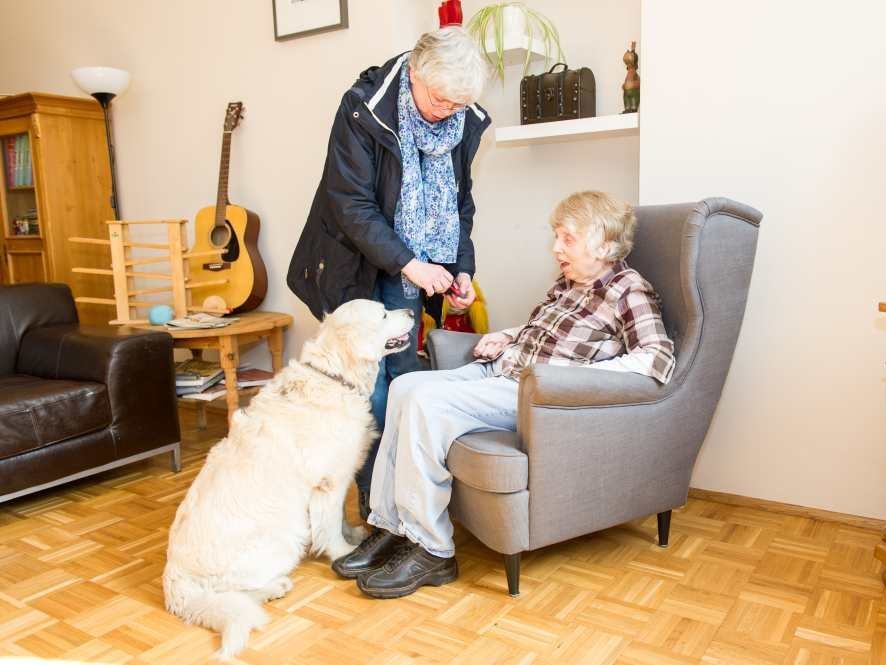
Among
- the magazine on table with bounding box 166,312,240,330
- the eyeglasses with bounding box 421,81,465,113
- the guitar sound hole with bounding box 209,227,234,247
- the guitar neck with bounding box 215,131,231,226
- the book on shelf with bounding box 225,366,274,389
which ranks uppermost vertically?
the eyeglasses with bounding box 421,81,465,113

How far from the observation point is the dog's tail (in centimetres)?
176

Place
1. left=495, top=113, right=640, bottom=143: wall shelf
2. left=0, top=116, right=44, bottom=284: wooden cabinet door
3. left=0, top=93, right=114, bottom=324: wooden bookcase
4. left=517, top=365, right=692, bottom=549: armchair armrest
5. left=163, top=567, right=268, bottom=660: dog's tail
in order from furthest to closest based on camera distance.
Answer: left=0, top=116, right=44, bottom=284: wooden cabinet door < left=0, top=93, right=114, bottom=324: wooden bookcase < left=495, top=113, right=640, bottom=143: wall shelf < left=517, top=365, right=692, bottom=549: armchair armrest < left=163, top=567, right=268, bottom=660: dog's tail

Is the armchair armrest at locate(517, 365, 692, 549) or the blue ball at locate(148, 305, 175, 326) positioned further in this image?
the blue ball at locate(148, 305, 175, 326)

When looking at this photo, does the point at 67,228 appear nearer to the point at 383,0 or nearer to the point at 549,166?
the point at 383,0

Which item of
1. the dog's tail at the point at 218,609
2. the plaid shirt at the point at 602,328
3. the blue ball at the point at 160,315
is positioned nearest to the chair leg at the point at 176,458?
the blue ball at the point at 160,315

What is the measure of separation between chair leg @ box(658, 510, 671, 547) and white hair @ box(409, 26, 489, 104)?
1.32m

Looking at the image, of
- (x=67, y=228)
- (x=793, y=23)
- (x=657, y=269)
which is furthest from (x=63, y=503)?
(x=793, y=23)

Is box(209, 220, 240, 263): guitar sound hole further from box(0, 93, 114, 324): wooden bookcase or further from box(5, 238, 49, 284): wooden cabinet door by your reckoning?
box(5, 238, 49, 284): wooden cabinet door

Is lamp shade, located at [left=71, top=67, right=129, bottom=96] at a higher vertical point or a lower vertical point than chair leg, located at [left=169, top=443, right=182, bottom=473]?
higher

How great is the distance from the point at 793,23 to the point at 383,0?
158cm

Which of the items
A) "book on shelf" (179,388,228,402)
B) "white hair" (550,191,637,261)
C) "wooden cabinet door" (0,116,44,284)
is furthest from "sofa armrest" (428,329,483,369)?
"wooden cabinet door" (0,116,44,284)

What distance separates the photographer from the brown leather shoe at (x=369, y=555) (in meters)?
2.13

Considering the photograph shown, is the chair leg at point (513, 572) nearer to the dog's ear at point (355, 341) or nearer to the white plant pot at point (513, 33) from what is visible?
the dog's ear at point (355, 341)

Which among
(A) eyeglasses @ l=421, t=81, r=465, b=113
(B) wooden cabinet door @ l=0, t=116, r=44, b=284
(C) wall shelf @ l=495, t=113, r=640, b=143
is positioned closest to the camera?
(A) eyeglasses @ l=421, t=81, r=465, b=113
